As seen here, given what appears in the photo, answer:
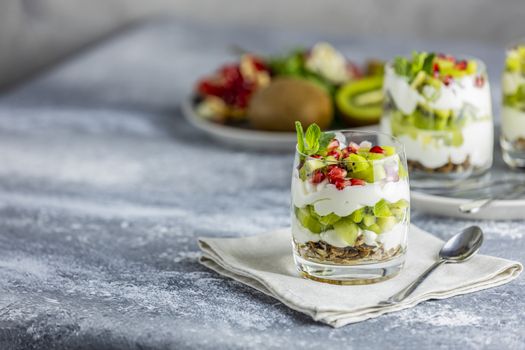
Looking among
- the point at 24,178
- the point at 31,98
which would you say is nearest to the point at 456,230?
the point at 24,178

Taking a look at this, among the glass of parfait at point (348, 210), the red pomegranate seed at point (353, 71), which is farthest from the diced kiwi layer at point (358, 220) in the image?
the red pomegranate seed at point (353, 71)

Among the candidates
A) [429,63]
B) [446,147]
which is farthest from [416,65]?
[446,147]

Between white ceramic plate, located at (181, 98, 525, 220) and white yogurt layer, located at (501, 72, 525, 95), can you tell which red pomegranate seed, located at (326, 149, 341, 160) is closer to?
white ceramic plate, located at (181, 98, 525, 220)

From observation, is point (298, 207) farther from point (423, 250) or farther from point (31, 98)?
point (31, 98)

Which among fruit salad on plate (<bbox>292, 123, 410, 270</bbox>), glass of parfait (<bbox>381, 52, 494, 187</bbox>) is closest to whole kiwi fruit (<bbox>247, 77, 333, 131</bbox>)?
glass of parfait (<bbox>381, 52, 494, 187</bbox>)

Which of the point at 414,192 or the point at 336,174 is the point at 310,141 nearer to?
the point at 336,174

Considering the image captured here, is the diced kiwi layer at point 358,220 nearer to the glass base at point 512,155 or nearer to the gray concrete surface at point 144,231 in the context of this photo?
the gray concrete surface at point 144,231
